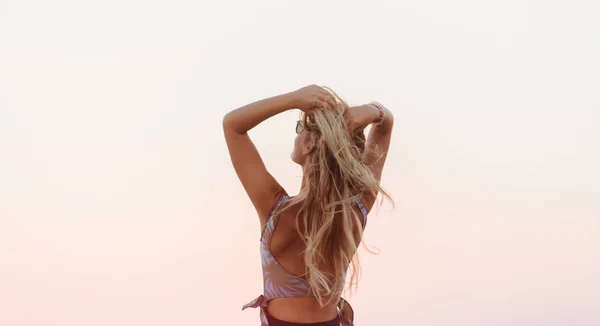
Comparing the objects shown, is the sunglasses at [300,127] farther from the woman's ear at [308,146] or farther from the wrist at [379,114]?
the wrist at [379,114]

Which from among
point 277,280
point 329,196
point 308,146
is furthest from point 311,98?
point 277,280

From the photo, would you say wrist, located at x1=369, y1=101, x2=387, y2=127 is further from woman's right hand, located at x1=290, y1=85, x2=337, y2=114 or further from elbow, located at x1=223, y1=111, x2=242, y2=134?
elbow, located at x1=223, y1=111, x2=242, y2=134

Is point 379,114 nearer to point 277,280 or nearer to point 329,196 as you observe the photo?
point 329,196

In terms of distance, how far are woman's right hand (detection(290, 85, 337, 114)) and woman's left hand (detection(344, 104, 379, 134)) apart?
98mm

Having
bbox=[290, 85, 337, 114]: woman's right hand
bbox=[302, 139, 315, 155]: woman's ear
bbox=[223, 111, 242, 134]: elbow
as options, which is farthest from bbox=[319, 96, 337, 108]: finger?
bbox=[223, 111, 242, 134]: elbow

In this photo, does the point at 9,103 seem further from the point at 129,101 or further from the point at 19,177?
the point at 129,101

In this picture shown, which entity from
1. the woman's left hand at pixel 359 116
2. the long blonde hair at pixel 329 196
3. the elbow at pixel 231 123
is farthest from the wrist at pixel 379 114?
the elbow at pixel 231 123

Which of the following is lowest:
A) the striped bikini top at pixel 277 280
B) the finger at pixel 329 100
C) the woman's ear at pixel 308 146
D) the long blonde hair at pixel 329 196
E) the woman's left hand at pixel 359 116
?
the striped bikini top at pixel 277 280

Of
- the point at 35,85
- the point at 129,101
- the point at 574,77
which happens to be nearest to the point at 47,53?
the point at 35,85

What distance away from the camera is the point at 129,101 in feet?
15.8

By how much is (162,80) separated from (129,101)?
28 cm

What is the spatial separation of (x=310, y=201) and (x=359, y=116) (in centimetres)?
29

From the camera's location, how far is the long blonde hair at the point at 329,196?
179cm

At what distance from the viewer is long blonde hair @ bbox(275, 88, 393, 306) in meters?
1.79
